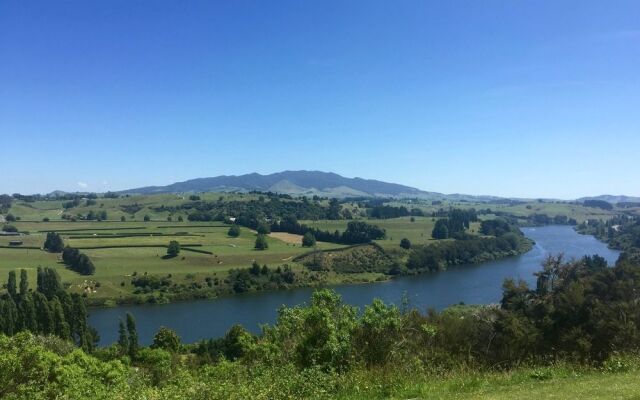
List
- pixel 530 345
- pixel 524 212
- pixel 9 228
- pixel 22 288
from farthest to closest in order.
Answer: pixel 524 212, pixel 9 228, pixel 22 288, pixel 530 345

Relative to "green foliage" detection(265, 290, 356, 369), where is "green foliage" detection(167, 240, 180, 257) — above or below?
below

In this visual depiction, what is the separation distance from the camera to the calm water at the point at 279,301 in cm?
4959

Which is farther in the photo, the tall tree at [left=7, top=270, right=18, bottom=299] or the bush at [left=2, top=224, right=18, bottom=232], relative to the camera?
the bush at [left=2, top=224, right=18, bottom=232]

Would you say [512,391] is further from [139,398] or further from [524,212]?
[524,212]

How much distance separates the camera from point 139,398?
23.1 ft

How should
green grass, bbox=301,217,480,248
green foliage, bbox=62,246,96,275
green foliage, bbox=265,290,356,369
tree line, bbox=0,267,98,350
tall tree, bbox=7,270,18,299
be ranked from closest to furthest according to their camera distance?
green foliage, bbox=265,290,356,369 < tree line, bbox=0,267,98,350 < tall tree, bbox=7,270,18,299 < green foliage, bbox=62,246,96,275 < green grass, bbox=301,217,480,248

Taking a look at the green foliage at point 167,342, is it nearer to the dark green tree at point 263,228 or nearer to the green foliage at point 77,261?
the green foliage at point 77,261

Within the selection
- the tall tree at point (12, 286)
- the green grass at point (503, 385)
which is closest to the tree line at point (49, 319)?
the tall tree at point (12, 286)

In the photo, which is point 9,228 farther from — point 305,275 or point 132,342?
point 132,342

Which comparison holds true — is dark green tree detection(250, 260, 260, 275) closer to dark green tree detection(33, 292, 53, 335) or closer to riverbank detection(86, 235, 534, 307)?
riverbank detection(86, 235, 534, 307)

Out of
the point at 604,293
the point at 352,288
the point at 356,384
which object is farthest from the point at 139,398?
the point at 352,288

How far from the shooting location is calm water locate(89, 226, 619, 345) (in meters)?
49.6

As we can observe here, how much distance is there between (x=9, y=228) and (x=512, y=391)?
114057 mm

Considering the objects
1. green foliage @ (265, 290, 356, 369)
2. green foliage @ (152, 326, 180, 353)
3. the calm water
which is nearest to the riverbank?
the calm water
